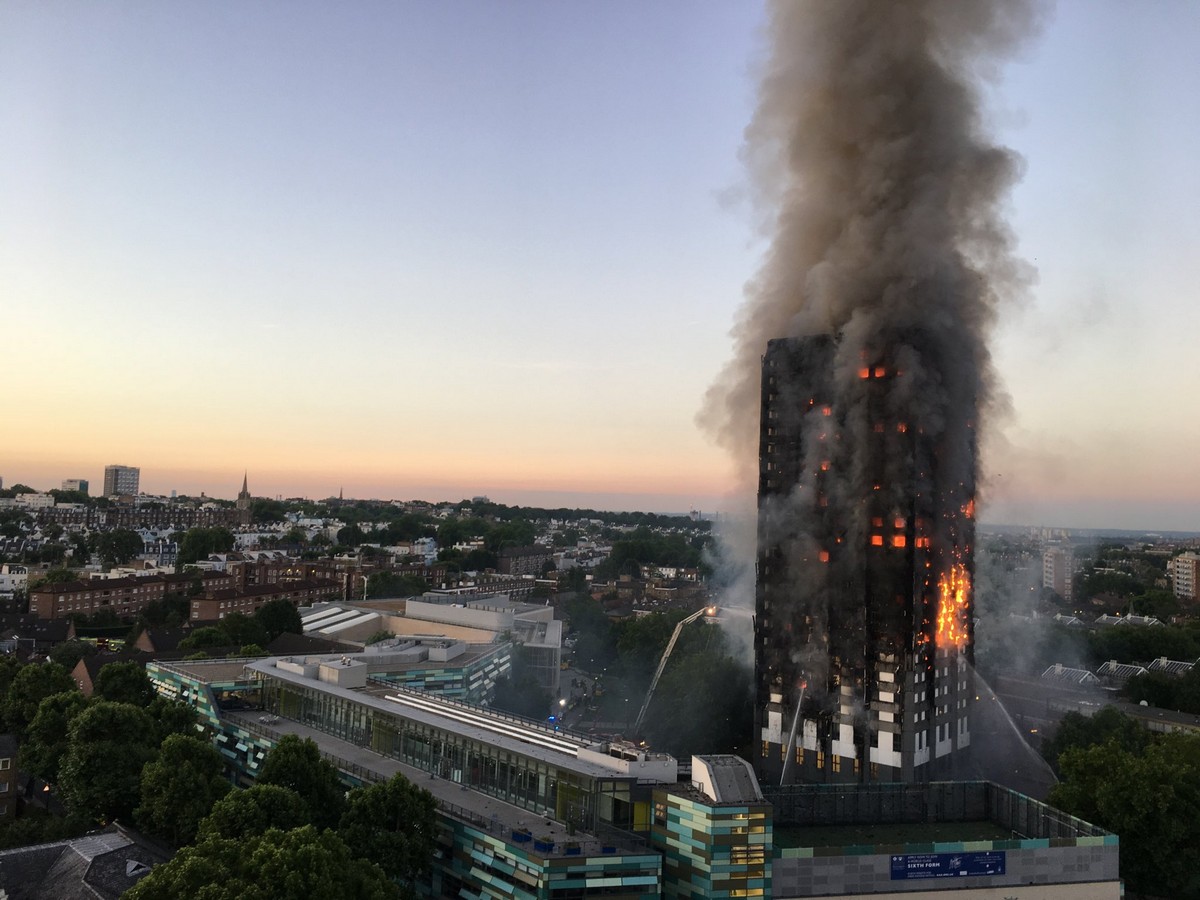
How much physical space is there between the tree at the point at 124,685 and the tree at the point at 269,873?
1123 inches

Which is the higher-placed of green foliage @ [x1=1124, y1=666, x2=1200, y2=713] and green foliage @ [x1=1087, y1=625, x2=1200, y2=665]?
green foliage @ [x1=1087, y1=625, x2=1200, y2=665]

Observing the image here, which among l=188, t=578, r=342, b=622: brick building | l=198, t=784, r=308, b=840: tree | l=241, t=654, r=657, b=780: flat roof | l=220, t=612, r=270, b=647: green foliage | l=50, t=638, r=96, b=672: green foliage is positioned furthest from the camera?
l=188, t=578, r=342, b=622: brick building

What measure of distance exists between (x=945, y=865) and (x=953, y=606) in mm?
21170

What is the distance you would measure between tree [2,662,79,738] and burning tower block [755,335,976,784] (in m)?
39.6

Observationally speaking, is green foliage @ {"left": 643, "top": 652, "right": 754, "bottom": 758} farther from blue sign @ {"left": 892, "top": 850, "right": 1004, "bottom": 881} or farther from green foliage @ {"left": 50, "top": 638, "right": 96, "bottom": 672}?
green foliage @ {"left": 50, "top": 638, "right": 96, "bottom": 672}

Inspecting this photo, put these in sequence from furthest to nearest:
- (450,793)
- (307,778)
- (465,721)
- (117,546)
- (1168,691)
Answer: (117,546), (1168,691), (465,721), (450,793), (307,778)

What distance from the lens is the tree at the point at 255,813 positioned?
31.0 metres

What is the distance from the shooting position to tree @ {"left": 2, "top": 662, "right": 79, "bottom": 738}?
5166 cm

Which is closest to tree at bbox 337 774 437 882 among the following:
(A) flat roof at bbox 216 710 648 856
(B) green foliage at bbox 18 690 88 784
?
(A) flat roof at bbox 216 710 648 856

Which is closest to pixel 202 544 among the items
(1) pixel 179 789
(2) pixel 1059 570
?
(1) pixel 179 789

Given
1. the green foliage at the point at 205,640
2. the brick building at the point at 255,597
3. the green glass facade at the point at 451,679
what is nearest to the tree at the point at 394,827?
the green glass facade at the point at 451,679

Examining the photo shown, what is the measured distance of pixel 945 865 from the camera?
33062 mm

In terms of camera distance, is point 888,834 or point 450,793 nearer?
point 450,793

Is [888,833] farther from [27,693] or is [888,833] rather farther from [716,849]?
[27,693]
